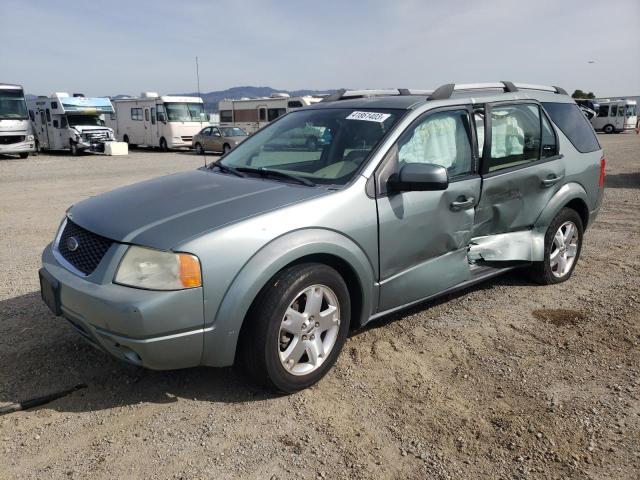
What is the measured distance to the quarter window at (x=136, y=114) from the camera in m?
28.7

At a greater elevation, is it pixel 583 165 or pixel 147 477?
pixel 583 165

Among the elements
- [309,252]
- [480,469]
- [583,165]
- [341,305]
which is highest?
[583,165]

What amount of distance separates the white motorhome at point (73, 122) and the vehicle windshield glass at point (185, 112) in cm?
284

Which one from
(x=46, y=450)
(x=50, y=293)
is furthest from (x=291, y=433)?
(x=50, y=293)

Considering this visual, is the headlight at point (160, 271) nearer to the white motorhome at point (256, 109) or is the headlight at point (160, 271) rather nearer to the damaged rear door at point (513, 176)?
the damaged rear door at point (513, 176)

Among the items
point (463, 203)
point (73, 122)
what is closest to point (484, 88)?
point (463, 203)

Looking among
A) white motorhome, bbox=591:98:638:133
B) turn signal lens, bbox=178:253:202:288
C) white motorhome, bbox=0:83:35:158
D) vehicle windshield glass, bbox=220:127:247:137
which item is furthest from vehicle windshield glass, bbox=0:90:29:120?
white motorhome, bbox=591:98:638:133

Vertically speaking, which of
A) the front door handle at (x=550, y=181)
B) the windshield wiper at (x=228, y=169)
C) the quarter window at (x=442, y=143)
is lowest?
→ the front door handle at (x=550, y=181)

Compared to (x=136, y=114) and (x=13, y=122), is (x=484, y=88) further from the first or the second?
(x=136, y=114)

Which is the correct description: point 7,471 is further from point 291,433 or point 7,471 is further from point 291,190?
point 291,190

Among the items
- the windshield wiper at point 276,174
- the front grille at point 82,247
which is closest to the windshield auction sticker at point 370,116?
the windshield wiper at point 276,174

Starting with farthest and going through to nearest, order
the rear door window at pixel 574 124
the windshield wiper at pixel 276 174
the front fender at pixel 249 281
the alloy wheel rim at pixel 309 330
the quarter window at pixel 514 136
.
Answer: the rear door window at pixel 574 124, the quarter window at pixel 514 136, the windshield wiper at pixel 276 174, the alloy wheel rim at pixel 309 330, the front fender at pixel 249 281

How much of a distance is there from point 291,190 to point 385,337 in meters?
1.38

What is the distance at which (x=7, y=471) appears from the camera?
252 centimetres
